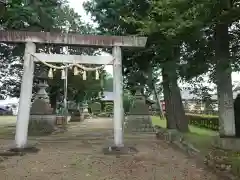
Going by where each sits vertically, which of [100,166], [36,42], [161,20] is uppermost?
[161,20]

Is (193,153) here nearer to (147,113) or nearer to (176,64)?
(176,64)

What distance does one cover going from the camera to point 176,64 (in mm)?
10266

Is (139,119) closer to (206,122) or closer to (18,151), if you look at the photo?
(206,122)

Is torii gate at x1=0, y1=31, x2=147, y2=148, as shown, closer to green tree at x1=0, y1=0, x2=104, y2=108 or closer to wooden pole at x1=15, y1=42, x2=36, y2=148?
wooden pole at x1=15, y1=42, x2=36, y2=148

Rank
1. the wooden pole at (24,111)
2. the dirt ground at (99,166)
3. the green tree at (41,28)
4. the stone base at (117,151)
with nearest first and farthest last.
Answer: the dirt ground at (99,166), the stone base at (117,151), the wooden pole at (24,111), the green tree at (41,28)

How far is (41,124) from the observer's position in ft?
59.3

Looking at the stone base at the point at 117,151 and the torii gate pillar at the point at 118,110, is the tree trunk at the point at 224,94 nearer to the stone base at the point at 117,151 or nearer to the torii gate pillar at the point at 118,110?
the stone base at the point at 117,151

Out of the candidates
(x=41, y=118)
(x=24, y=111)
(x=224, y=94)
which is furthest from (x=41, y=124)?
(x=224, y=94)

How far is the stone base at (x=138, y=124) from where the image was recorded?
1791cm

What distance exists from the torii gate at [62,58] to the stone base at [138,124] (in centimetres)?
726

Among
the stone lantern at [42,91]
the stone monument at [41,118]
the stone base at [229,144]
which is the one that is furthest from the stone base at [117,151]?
the stone lantern at [42,91]

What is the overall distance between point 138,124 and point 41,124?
528cm

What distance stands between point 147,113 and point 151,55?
3942 millimetres

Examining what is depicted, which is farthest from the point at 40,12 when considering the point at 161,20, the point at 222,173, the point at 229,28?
the point at 222,173
